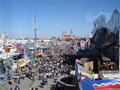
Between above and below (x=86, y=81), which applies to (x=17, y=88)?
below

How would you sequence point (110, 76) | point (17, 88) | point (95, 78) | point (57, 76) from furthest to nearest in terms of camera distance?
point (57, 76) < point (17, 88) < point (95, 78) < point (110, 76)

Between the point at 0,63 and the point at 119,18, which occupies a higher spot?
the point at 119,18

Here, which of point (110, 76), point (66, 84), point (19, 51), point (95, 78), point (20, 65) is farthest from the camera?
point (19, 51)

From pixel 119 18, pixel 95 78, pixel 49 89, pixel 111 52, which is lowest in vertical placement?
pixel 49 89

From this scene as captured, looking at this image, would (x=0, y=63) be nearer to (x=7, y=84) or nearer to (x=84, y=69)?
(x=7, y=84)

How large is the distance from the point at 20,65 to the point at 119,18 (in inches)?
690

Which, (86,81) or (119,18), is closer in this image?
(86,81)

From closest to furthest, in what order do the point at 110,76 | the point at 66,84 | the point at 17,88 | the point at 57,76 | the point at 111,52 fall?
1. the point at 110,76
2. the point at 17,88
3. the point at 66,84
4. the point at 111,52
5. the point at 57,76

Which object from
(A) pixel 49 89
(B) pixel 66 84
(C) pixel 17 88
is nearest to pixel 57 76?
(B) pixel 66 84

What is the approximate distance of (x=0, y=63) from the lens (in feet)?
93.2

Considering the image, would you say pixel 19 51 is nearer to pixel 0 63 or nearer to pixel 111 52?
pixel 0 63

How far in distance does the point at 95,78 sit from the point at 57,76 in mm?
9072

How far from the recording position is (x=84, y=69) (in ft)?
57.5

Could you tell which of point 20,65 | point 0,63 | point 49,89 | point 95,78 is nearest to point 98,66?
point 95,78
